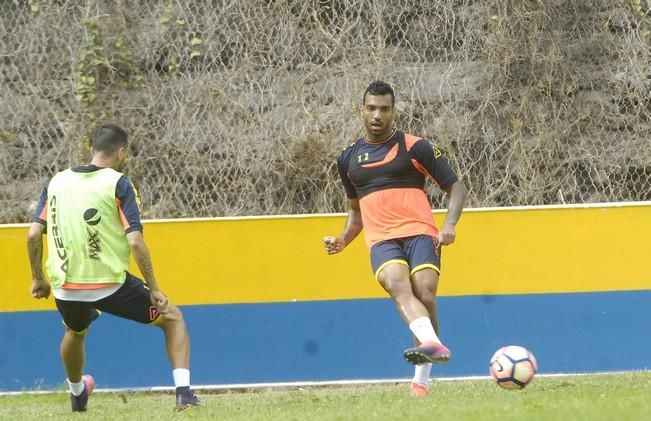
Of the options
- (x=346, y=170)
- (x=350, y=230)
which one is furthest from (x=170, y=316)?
(x=346, y=170)

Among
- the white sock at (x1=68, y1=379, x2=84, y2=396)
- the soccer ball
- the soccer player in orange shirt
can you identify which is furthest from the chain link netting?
the soccer ball

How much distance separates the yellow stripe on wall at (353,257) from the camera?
391 inches

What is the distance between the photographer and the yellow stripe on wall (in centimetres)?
994

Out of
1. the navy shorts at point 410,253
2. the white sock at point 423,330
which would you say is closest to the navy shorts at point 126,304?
the navy shorts at point 410,253

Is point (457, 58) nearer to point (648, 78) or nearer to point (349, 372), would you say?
point (648, 78)

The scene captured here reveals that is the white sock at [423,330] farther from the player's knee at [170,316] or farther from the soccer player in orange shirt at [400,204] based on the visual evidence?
the player's knee at [170,316]

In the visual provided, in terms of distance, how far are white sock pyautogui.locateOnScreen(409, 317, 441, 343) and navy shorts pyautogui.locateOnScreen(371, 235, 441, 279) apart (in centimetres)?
45

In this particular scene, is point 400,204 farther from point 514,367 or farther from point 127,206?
point 127,206

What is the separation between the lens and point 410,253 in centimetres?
793

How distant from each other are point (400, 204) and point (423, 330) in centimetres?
103

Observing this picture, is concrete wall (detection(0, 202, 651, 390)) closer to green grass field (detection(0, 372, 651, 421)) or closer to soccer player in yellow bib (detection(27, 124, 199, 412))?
green grass field (detection(0, 372, 651, 421))

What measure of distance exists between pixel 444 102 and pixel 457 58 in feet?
1.69

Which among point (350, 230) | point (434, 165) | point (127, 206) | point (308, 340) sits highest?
point (434, 165)

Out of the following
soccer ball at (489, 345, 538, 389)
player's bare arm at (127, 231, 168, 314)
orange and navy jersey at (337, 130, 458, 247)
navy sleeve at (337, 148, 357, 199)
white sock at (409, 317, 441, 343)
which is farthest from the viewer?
navy sleeve at (337, 148, 357, 199)
